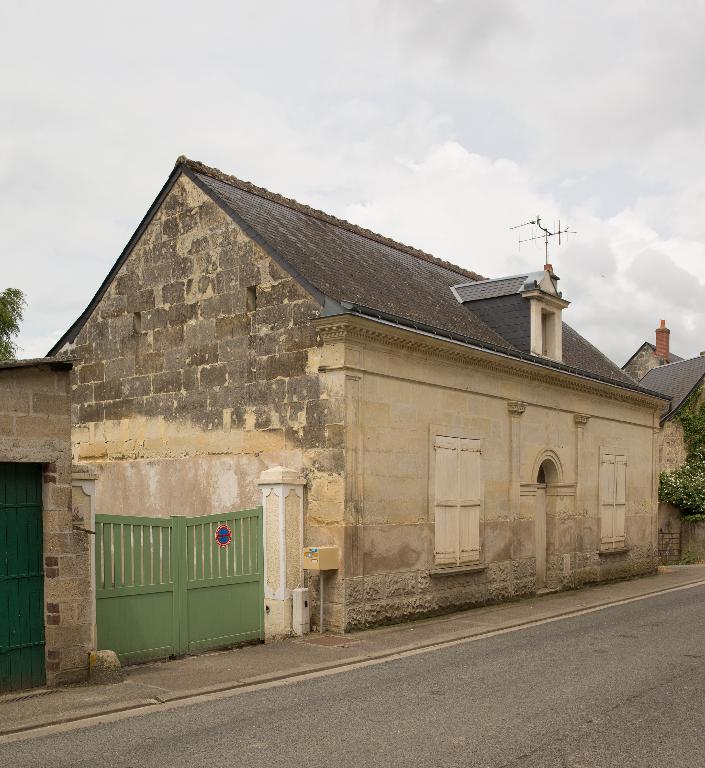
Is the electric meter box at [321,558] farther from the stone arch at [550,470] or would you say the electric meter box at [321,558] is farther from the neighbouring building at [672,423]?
the neighbouring building at [672,423]

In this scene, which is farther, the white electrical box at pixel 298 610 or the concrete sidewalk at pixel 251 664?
the white electrical box at pixel 298 610

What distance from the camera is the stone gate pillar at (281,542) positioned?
38.1 feet

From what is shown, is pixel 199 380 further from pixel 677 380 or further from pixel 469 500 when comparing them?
pixel 677 380

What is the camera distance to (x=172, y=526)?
10273mm

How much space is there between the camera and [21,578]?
324 inches

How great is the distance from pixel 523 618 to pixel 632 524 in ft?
27.2

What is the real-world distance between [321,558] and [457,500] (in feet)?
10.9

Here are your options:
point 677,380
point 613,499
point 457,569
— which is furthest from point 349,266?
point 677,380

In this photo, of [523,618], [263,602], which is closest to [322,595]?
[263,602]

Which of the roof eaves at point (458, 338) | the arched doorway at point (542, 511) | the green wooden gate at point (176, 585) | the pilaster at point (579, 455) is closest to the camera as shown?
the green wooden gate at point (176, 585)

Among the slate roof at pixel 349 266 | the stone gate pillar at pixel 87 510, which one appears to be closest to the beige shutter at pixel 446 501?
the slate roof at pixel 349 266

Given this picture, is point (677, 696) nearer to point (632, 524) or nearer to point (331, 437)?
point (331, 437)

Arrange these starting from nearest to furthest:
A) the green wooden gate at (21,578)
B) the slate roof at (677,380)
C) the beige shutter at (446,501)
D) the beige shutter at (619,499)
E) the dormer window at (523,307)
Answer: the green wooden gate at (21,578) < the beige shutter at (446,501) < the dormer window at (523,307) < the beige shutter at (619,499) < the slate roof at (677,380)

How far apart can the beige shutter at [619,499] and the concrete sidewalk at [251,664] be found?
4430mm
